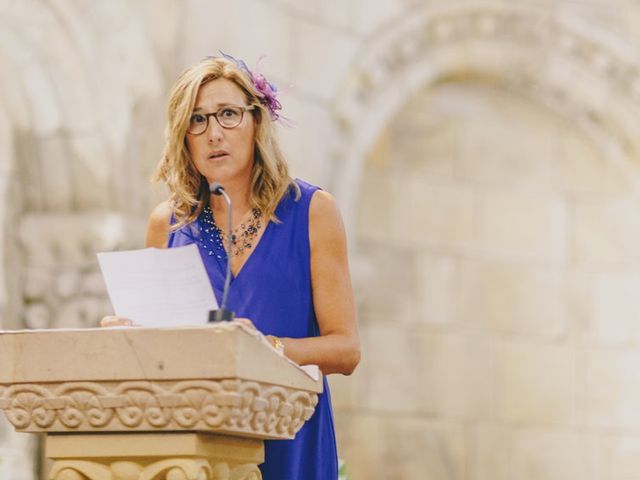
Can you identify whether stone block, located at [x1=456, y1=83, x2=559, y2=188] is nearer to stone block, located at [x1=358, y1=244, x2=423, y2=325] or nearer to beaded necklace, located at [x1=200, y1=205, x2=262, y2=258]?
stone block, located at [x1=358, y1=244, x2=423, y2=325]

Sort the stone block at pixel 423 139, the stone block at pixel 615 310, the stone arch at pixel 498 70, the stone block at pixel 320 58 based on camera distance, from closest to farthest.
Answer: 1. the stone block at pixel 320 58
2. the stone arch at pixel 498 70
3. the stone block at pixel 423 139
4. the stone block at pixel 615 310

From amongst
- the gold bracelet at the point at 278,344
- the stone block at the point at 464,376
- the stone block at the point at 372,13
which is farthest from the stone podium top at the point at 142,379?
the stone block at the point at 464,376

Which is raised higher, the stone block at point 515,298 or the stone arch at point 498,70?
the stone arch at point 498,70

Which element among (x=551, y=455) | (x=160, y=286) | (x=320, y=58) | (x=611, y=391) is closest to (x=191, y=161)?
(x=160, y=286)

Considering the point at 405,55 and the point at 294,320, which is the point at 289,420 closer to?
the point at 294,320

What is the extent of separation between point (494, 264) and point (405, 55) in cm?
101

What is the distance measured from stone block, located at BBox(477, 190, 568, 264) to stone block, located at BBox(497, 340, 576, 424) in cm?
40

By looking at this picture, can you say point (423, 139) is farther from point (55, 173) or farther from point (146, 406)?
point (146, 406)

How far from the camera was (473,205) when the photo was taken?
6422mm

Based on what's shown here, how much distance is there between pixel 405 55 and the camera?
19.8ft

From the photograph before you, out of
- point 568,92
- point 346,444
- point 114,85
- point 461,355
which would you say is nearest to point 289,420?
point 114,85

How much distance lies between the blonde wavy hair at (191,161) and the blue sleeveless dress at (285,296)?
0.03 m

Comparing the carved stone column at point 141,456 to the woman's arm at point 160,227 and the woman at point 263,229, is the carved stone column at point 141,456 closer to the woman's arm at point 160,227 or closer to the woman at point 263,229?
the woman at point 263,229

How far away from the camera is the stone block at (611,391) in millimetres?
6535
